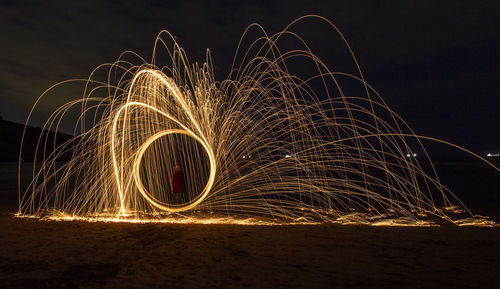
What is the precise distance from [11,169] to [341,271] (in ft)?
91.6

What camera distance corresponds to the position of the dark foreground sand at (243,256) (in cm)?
424

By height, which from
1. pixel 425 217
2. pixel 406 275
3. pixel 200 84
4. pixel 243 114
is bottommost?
pixel 406 275

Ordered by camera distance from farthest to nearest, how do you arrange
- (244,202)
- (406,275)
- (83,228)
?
1. (244,202)
2. (83,228)
3. (406,275)

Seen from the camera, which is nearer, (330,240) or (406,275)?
(406,275)

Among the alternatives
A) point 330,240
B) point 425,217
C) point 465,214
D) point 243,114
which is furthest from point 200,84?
point 465,214

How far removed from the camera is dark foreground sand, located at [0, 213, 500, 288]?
13.9ft

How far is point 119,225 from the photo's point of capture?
7.56 m

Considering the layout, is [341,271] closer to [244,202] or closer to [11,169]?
[244,202]

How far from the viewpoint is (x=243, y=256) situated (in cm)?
527

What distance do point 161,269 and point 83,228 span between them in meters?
3.54

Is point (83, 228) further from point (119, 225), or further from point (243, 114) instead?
point (243, 114)

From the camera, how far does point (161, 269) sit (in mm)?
4660

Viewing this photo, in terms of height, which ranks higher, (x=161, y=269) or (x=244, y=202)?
(x=244, y=202)

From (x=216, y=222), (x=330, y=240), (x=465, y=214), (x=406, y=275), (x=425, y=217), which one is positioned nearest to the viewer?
(x=406, y=275)
